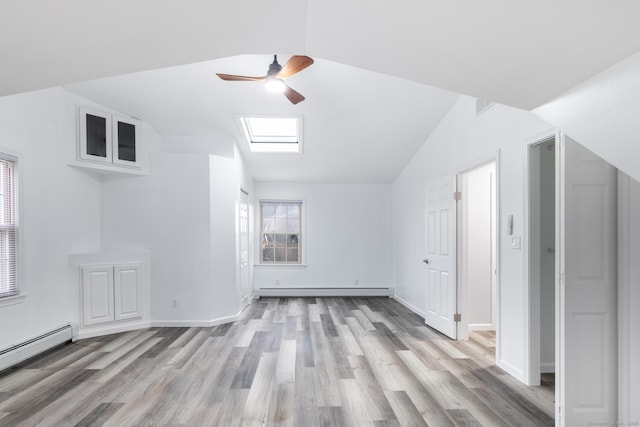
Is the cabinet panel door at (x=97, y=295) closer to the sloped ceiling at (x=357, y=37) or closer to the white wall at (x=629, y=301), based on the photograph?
the sloped ceiling at (x=357, y=37)

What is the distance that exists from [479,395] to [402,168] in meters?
4.26

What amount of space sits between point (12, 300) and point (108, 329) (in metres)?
1.32

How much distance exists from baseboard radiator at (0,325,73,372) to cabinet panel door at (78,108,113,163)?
6.76 feet

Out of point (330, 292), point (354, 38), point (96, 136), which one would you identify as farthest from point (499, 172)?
point (96, 136)

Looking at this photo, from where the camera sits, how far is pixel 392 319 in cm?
524

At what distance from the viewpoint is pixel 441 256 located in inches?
181

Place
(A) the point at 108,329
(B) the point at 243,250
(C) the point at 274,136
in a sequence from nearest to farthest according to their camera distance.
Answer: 1. (A) the point at 108,329
2. (B) the point at 243,250
3. (C) the point at 274,136

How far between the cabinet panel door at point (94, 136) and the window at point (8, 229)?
0.87 meters

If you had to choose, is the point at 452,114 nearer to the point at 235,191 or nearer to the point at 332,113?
the point at 332,113

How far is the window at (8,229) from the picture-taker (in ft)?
11.0

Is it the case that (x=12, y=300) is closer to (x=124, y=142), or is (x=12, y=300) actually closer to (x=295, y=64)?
(x=124, y=142)

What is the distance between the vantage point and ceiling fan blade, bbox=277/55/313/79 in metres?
2.92

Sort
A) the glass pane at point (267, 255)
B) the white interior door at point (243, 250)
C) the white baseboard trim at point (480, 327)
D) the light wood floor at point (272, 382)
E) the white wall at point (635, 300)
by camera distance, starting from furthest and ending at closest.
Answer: the glass pane at point (267, 255)
the white interior door at point (243, 250)
the white baseboard trim at point (480, 327)
the light wood floor at point (272, 382)
the white wall at point (635, 300)

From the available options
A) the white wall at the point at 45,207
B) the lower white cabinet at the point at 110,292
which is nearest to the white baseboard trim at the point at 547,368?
the lower white cabinet at the point at 110,292
